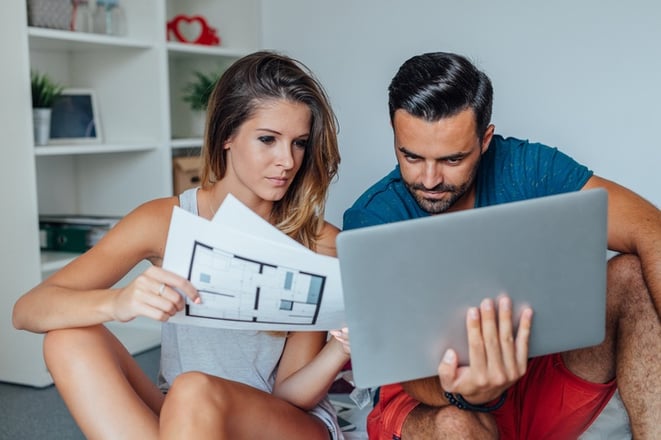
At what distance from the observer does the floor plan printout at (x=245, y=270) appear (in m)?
1.10

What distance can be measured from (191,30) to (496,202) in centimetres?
204

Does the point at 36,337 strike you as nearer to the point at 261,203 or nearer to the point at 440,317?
the point at 261,203

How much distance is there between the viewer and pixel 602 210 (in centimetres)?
107

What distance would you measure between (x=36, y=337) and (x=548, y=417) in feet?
4.90

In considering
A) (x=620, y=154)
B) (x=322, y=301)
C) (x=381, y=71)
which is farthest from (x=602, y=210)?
Result: (x=381, y=71)

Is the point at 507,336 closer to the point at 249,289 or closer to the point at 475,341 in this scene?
the point at 475,341

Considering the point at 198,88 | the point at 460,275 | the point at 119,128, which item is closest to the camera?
the point at 460,275

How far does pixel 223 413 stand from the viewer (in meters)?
1.20

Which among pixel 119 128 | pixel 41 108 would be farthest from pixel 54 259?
pixel 119 128

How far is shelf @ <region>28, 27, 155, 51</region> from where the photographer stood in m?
2.33

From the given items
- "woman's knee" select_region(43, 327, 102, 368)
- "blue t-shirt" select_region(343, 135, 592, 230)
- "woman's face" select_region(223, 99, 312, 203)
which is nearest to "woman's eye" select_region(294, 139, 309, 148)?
"woman's face" select_region(223, 99, 312, 203)

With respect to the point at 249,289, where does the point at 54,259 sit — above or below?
below

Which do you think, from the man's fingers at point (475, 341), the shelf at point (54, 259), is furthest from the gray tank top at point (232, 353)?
the shelf at point (54, 259)

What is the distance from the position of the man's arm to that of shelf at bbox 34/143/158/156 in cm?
154
